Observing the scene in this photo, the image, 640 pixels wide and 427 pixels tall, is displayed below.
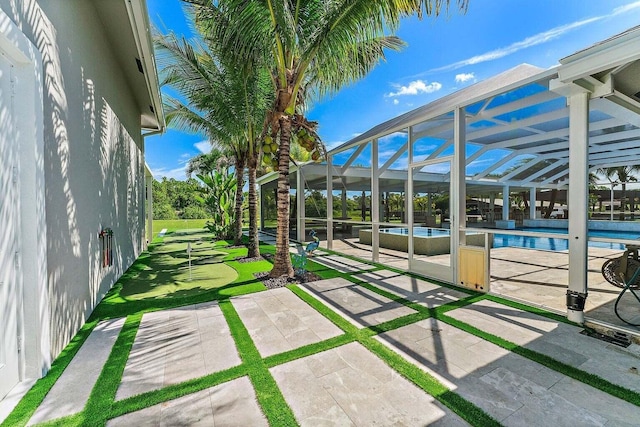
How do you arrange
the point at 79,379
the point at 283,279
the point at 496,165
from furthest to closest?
the point at 496,165, the point at 283,279, the point at 79,379

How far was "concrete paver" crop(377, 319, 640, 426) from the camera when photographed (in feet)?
7.23

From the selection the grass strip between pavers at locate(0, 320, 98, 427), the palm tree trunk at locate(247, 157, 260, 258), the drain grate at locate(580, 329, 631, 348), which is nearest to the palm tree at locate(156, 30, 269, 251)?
the palm tree trunk at locate(247, 157, 260, 258)

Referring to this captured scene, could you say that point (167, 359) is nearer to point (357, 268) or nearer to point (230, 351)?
point (230, 351)

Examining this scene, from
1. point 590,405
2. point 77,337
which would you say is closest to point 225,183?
point 77,337

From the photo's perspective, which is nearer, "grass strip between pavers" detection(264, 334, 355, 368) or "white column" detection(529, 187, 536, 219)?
"grass strip between pavers" detection(264, 334, 355, 368)

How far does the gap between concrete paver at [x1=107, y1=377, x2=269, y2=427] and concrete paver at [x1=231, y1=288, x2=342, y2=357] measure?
0.74 metres

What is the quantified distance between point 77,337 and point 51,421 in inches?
76.2

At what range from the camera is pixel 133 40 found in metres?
5.78

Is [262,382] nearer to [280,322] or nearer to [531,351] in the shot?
[280,322]

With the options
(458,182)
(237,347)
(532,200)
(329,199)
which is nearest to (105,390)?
(237,347)

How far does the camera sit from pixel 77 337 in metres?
3.70

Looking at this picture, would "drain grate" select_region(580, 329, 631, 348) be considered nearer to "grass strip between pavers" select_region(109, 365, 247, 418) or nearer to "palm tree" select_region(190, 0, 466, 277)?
"grass strip between pavers" select_region(109, 365, 247, 418)

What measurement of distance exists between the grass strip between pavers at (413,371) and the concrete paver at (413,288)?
0.82m

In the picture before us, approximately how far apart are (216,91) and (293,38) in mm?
4512
